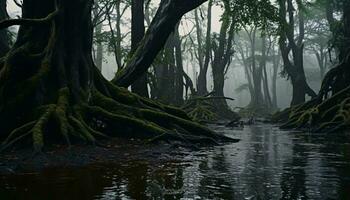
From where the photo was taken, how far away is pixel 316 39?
45.5 meters

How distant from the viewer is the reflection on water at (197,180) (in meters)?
3.56

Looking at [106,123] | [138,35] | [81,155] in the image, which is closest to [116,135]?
[106,123]

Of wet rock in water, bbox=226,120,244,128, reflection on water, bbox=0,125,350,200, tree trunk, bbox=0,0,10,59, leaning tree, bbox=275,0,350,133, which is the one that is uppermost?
tree trunk, bbox=0,0,10,59

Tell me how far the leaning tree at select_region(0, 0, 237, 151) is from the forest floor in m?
0.23

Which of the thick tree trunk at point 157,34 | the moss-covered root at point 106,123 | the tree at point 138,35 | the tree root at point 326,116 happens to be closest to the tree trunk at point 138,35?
the tree at point 138,35

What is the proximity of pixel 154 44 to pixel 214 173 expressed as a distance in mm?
6712

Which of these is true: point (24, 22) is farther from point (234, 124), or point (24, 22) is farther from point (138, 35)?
point (234, 124)

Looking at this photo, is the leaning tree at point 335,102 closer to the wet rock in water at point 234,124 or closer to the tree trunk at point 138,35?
the wet rock in water at point 234,124

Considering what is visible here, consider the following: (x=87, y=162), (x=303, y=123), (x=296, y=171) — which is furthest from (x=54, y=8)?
(x=303, y=123)

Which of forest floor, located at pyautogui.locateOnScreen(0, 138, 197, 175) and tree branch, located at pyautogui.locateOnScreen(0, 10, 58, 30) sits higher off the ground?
tree branch, located at pyautogui.locateOnScreen(0, 10, 58, 30)

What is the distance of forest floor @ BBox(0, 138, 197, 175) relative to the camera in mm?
5191

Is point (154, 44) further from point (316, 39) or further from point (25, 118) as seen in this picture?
point (316, 39)

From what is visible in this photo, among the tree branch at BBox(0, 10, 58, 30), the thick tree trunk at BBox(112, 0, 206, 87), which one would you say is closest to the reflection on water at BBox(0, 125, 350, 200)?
the tree branch at BBox(0, 10, 58, 30)

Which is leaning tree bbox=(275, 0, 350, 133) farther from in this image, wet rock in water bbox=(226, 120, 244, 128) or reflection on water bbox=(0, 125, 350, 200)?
reflection on water bbox=(0, 125, 350, 200)
